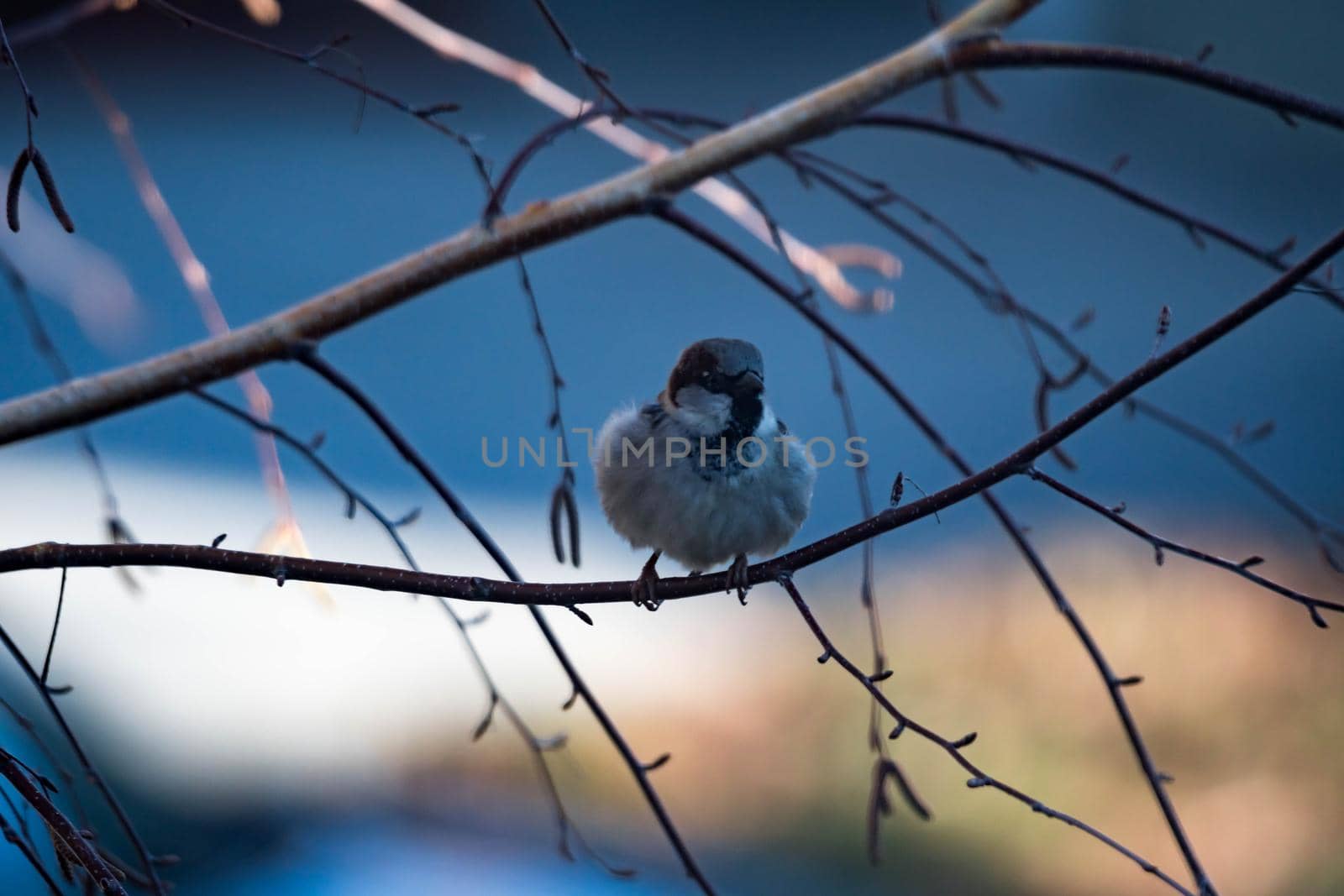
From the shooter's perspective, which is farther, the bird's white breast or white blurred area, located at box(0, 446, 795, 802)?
white blurred area, located at box(0, 446, 795, 802)

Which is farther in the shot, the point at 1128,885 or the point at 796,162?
the point at 1128,885

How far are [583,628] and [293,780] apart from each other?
16.4 inches

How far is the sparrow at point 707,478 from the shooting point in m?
0.75

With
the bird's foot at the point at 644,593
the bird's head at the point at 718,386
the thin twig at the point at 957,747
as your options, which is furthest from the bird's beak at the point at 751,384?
the thin twig at the point at 957,747

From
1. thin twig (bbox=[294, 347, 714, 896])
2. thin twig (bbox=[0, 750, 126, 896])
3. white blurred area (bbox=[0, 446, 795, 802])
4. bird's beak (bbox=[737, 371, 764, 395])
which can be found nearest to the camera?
thin twig (bbox=[0, 750, 126, 896])

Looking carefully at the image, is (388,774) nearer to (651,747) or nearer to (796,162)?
(651,747)

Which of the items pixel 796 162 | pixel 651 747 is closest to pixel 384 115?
pixel 651 747

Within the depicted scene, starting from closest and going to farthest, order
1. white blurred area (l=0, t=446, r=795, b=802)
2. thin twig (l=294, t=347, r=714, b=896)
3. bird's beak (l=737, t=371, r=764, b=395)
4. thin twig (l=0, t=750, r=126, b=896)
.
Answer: thin twig (l=0, t=750, r=126, b=896)
thin twig (l=294, t=347, r=714, b=896)
bird's beak (l=737, t=371, r=764, b=395)
white blurred area (l=0, t=446, r=795, b=802)

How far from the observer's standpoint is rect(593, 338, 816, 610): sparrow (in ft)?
2.47

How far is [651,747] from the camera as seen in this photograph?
158cm

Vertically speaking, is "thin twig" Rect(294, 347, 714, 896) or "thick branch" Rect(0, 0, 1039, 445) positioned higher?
"thick branch" Rect(0, 0, 1039, 445)

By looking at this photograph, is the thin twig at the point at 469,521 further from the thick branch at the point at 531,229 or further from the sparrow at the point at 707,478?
the sparrow at the point at 707,478

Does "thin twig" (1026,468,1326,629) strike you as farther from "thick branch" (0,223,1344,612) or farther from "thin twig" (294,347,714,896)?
"thin twig" (294,347,714,896)

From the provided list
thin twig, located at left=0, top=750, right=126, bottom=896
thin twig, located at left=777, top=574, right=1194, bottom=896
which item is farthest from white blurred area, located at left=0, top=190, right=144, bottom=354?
thin twig, located at left=777, top=574, right=1194, bottom=896
